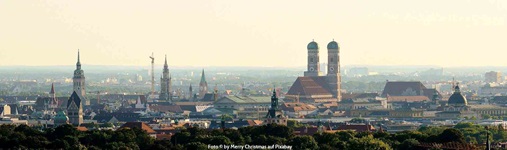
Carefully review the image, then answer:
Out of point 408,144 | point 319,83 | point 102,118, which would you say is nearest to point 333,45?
point 319,83

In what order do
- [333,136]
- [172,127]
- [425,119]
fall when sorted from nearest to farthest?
[333,136] < [172,127] < [425,119]

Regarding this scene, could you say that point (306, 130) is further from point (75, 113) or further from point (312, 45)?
point (312, 45)

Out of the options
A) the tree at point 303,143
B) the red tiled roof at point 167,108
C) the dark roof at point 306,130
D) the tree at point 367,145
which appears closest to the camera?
the tree at point 367,145

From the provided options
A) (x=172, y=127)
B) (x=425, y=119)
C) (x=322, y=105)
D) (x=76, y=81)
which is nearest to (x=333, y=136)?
(x=172, y=127)

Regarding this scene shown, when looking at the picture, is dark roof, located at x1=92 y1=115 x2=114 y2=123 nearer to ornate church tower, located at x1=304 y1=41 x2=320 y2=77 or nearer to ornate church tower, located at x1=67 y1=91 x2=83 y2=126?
ornate church tower, located at x1=67 y1=91 x2=83 y2=126

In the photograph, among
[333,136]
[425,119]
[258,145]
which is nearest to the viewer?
[258,145]

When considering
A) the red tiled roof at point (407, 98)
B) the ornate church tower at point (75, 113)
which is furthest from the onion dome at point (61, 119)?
the red tiled roof at point (407, 98)

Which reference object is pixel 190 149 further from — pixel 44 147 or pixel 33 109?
pixel 33 109

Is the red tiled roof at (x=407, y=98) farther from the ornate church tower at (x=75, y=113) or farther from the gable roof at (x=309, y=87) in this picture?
the ornate church tower at (x=75, y=113)
